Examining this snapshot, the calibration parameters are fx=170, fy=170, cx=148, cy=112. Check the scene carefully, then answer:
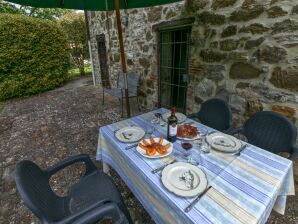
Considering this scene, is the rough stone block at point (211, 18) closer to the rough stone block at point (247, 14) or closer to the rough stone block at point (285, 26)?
the rough stone block at point (247, 14)

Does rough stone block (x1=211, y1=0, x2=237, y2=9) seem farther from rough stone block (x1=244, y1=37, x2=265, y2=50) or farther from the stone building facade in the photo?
rough stone block (x1=244, y1=37, x2=265, y2=50)

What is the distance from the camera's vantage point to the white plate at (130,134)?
1460 millimetres

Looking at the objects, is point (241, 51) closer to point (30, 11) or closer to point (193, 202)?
point (193, 202)

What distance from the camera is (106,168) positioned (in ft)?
6.26

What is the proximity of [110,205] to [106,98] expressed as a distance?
437 centimetres

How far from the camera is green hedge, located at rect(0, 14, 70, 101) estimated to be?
501 centimetres

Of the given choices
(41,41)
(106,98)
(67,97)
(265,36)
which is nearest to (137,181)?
(265,36)

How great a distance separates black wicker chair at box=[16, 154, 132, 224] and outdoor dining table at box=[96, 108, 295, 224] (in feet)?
0.63

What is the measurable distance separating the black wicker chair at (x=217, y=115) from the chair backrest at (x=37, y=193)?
1689 millimetres

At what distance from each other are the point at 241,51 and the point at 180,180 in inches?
72.2

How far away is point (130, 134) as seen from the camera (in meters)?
1.55

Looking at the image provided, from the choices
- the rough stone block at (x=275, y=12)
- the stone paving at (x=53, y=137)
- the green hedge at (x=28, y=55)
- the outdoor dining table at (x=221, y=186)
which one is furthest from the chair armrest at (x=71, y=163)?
the green hedge at (x=28, y=55)

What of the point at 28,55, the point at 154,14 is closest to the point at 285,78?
the point at 154,14

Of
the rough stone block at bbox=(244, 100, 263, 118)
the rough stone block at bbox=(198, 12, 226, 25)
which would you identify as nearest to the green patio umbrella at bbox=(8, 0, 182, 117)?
the rough stone block at bbox=(198, 12, 226, 25)
